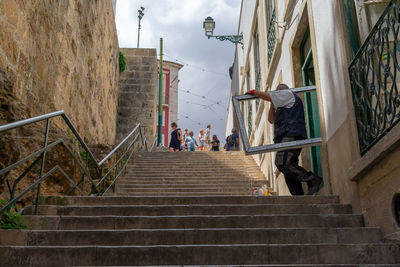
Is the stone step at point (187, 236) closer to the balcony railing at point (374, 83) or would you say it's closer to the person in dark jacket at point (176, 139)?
the balcony railing at point (374, 83)

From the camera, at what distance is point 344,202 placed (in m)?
4.73

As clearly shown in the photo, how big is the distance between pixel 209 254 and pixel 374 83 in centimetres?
209

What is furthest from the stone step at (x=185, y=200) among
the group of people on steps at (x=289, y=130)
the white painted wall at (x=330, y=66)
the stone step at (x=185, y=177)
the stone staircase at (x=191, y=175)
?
the stone step at (x=185, y=177)

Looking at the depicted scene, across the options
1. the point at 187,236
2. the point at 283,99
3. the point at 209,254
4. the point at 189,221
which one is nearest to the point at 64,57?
the point at 283,99

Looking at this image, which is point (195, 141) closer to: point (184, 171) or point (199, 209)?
point (184, 171)

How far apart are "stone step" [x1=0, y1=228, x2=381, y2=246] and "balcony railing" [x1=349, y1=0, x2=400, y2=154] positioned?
32.7 inches

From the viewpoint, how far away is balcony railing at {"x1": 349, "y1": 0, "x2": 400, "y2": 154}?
369 cm

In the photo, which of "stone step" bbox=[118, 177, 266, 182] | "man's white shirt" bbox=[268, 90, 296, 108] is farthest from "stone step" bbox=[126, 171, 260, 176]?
"man's white shirt" bbox=[268, 90, 296, 108]

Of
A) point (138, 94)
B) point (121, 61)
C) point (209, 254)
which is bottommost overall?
point (209, 254)

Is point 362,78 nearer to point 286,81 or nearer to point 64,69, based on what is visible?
point 286,81

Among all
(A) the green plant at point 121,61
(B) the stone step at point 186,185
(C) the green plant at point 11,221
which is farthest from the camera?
(A) the green plant at point 121,61

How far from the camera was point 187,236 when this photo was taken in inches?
149

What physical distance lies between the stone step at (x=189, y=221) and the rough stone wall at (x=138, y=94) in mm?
12507

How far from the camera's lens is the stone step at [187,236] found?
3.74 m
